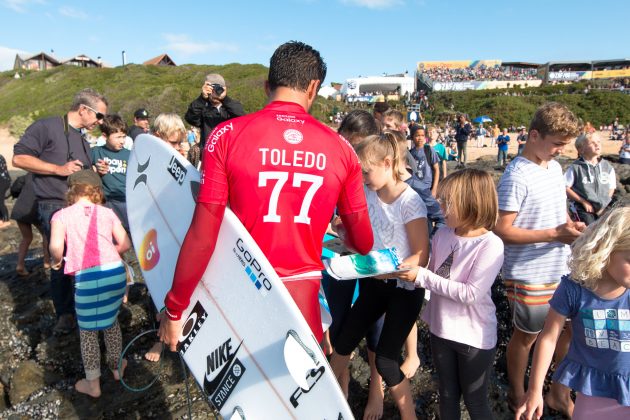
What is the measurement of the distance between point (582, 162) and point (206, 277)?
413cm

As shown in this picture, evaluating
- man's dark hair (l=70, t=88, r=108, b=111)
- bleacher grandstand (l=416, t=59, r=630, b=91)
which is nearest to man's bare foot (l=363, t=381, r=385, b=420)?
man's dark hair (l=70, t=88, r=108, b=111)

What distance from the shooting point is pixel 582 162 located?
14.3ft

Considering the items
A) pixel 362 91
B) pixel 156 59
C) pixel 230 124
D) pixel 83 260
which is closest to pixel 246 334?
pixel 230 124

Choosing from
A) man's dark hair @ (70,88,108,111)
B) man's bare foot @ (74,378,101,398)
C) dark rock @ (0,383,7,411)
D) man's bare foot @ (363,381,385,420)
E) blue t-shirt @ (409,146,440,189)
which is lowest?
dark rock @ (0,383,7,411)

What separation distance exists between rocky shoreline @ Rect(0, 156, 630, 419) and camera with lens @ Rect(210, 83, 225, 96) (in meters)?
2.16

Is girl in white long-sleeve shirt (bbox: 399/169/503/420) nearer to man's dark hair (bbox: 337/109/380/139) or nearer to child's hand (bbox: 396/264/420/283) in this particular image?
child's hand (bbox: 396/264/420/283)

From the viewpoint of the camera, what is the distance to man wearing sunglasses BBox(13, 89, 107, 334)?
11.0 ft

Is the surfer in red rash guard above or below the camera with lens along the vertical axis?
below

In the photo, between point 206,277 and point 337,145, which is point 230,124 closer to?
point 337,145

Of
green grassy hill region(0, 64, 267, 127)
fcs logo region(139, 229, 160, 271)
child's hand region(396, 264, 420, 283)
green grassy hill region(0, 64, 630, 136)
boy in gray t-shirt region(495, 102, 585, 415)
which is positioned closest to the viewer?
child's hand region(396, 264, 420, 283)

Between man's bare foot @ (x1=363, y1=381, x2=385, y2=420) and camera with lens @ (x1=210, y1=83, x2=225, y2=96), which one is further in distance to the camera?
camera with lens @ (x1=210, y1=83, x2=225, y2=96)

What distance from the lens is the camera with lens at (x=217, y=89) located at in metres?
4.18

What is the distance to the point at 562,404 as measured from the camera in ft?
8.71

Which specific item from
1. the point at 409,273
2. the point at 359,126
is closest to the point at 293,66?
the point at 409,273
